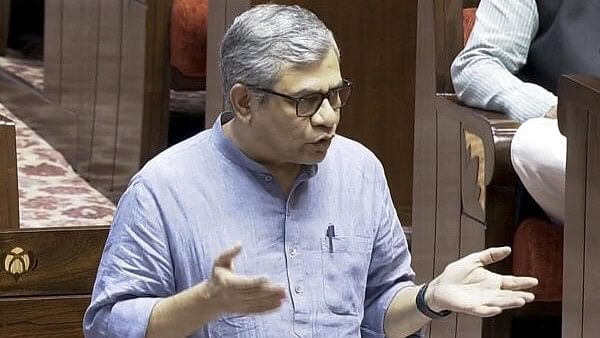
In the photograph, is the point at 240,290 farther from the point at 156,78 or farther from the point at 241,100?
the point at 156,78

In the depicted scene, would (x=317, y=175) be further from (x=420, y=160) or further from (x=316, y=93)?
(x=420, y=160)

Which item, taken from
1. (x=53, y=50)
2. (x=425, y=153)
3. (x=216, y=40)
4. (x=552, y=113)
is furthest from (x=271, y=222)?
(x=53, y=50)

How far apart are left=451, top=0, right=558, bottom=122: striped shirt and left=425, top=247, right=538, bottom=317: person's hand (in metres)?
Result: 0.83

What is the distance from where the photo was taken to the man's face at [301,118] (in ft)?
6.18

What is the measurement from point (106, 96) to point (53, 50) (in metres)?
0.50

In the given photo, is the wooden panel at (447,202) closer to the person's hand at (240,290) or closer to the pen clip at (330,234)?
the pen clip at (330,234)

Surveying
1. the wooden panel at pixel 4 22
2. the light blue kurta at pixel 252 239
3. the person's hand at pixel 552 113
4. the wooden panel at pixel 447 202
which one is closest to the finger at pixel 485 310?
the light blue kurta at pixel 252 239

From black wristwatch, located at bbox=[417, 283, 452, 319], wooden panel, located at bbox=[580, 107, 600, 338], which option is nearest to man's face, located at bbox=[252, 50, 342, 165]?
black wristwatch, located at bbox=[417, 283, 452, 319]

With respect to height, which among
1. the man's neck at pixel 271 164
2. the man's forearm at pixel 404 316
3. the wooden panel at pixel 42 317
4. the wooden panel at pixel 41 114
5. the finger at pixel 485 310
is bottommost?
the wooden panel at pixel 42 317

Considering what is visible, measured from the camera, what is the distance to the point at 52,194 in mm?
3936

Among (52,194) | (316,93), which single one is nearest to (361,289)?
(316,93)

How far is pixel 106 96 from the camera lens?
4.19 meters

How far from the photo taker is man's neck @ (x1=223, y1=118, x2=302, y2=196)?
196 cm

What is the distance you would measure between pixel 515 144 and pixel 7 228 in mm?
1053
